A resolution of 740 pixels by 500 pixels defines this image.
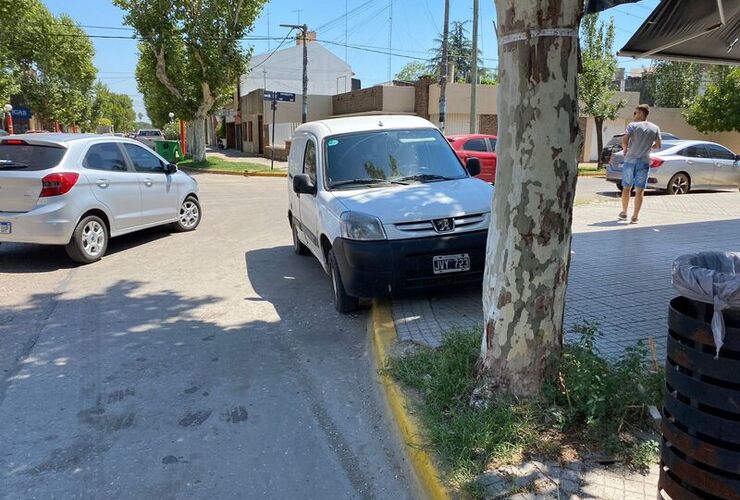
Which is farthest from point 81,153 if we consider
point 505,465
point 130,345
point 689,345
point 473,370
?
point 689,345

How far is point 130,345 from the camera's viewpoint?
506cm

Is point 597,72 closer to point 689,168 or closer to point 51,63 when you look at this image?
point 689,168

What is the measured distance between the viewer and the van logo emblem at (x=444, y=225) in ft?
17.7

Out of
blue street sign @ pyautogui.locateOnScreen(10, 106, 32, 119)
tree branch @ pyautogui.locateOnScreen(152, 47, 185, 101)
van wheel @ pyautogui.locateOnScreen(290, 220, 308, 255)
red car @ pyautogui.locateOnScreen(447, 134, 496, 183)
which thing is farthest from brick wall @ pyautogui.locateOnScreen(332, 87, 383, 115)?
blue street sign @ pyautogui.locateOnScreen(10, 106, 32, 119)

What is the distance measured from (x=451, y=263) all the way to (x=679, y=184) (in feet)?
40.8

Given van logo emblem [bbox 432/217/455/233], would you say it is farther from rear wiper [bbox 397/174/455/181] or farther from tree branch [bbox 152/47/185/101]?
tree branch [bbox 152/47/185/101]

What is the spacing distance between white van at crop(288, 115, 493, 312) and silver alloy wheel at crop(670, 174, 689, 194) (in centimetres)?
1066

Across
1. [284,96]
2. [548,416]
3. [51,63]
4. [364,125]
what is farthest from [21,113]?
[548,416]

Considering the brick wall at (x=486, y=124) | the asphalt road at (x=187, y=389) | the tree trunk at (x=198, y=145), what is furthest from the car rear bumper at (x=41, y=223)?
the brick wall at (x=486, y=124)

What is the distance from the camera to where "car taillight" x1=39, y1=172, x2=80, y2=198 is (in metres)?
7.33

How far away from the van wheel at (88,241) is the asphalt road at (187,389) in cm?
23

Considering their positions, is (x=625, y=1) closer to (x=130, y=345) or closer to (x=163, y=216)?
(x=130, y=345)

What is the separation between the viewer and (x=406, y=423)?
3.46 meters

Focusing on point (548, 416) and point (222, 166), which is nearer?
point (548, 416)
